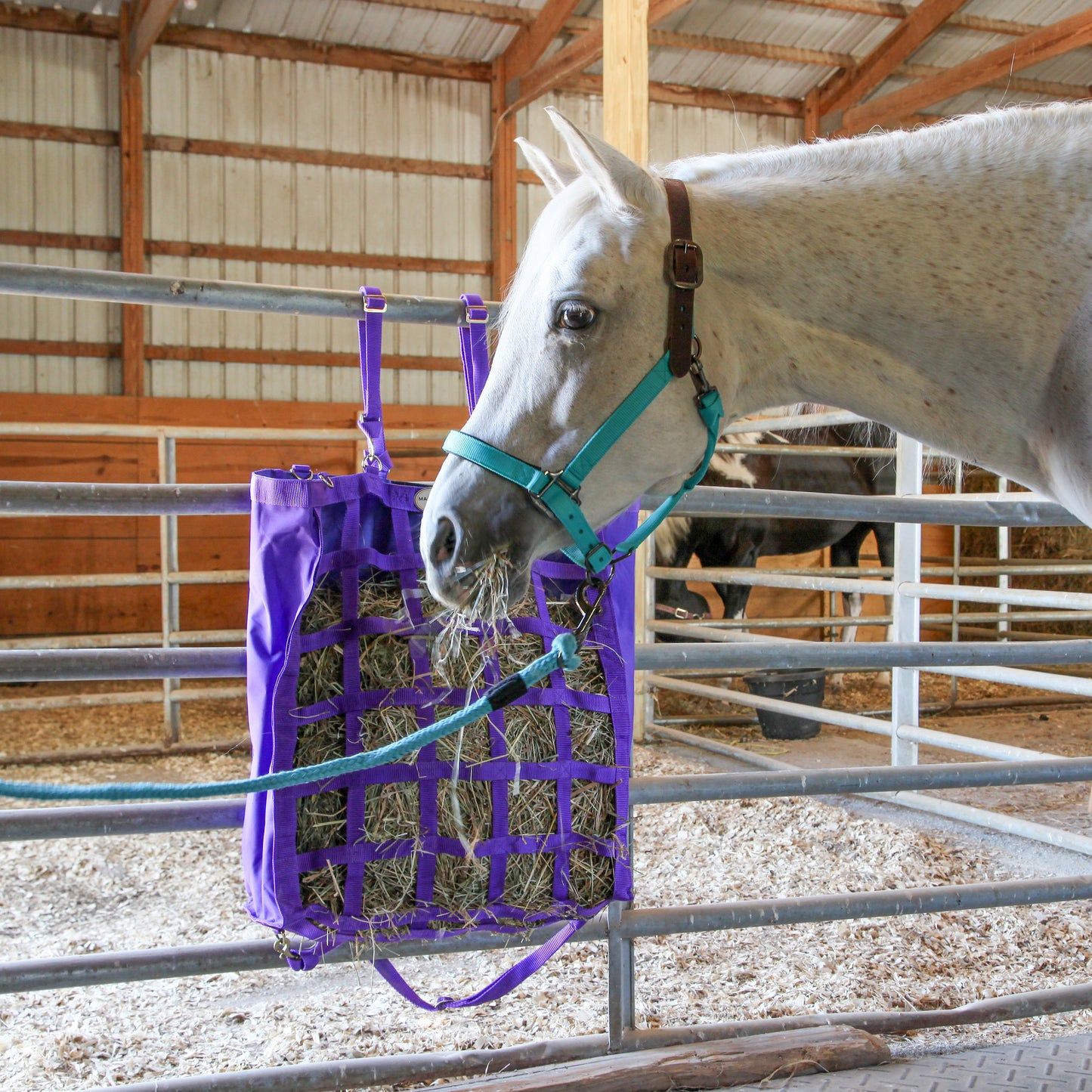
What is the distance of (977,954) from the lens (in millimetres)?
2514

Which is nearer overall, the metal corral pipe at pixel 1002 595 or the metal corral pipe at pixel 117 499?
the metal corral pipe at pixel 117 499

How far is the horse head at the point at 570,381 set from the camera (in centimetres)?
125

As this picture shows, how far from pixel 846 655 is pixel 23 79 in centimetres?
880

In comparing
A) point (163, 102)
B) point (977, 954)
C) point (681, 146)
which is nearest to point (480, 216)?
point (681, 146)

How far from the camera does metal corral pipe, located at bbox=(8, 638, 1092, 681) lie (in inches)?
54.7

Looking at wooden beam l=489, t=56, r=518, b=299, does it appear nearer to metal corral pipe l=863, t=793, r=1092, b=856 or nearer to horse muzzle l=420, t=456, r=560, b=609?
metal corral pipe l=863, t=793, r=1092, b=856

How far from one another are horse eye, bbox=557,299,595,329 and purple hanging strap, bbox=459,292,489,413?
10.6 inches

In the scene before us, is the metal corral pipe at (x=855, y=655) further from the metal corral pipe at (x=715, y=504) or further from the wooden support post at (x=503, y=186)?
the wooden support post at (x=503, y=186)

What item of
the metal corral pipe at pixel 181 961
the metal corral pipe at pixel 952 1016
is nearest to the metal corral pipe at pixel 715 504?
the metal corral pipe at pixel 181 961

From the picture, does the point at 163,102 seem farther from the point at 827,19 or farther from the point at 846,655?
the point at 846,655

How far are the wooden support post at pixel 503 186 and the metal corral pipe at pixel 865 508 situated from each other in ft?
25.4

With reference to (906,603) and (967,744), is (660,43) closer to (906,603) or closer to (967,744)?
(906,603)

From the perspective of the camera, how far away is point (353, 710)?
1315mm

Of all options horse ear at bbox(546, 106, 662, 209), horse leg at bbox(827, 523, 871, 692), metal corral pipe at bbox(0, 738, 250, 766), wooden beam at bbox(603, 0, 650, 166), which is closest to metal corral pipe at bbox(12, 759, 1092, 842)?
horse ear at bbox(546, 106, 662, 209)
